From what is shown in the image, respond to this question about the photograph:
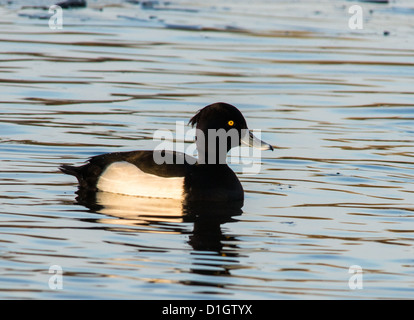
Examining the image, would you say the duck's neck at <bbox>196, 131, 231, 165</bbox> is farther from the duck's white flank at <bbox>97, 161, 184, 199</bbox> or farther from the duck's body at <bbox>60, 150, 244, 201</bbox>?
the duck's white flank at <bbox>97, 161, 184, 199</bbox>

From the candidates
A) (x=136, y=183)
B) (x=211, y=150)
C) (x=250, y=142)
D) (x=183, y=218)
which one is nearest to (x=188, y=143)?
(x=250, y=142)

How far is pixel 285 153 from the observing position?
40.2 ft

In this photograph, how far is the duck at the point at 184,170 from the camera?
993cm

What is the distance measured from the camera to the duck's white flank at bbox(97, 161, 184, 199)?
9.93 meters

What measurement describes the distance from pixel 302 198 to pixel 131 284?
3.43 m

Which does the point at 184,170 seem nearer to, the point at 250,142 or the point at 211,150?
the point at 211,150

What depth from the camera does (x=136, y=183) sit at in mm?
10023

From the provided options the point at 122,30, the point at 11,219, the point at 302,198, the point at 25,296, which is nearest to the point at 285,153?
the point at 302,198

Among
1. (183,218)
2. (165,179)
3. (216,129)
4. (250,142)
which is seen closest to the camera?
(183,218)

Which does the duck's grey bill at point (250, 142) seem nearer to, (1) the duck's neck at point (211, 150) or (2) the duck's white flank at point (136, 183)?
(1) the duck's neck at point (211, 150)

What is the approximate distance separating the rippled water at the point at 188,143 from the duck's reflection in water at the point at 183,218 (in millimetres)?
28

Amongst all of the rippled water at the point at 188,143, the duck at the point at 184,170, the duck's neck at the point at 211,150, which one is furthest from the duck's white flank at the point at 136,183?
the duck's neck at the point at 211,150

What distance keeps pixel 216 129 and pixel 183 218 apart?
4.55 ft

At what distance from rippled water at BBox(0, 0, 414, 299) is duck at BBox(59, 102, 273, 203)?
222 millimetres
